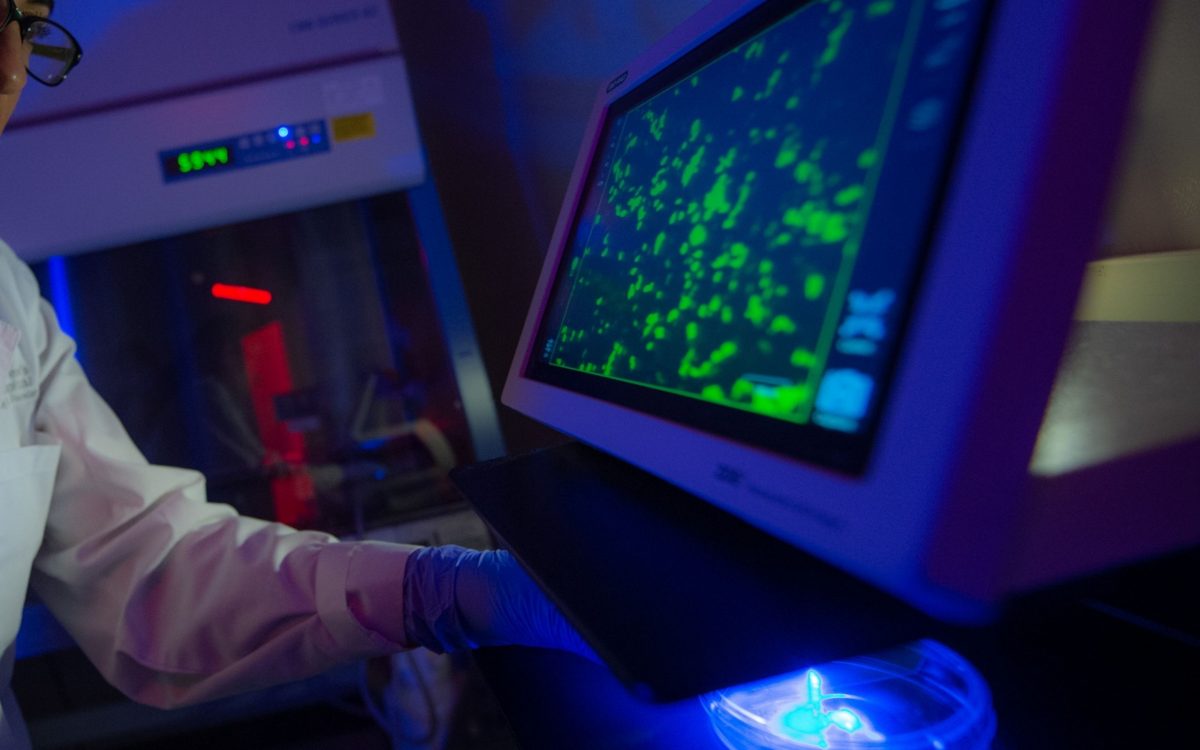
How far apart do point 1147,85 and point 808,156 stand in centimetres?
68

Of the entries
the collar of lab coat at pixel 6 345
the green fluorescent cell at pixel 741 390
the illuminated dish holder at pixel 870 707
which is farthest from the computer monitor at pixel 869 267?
the collar of lab coat at pixel 6 345

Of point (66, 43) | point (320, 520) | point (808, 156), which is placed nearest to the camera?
point (808, 156)

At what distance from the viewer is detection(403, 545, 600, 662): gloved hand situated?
707mm

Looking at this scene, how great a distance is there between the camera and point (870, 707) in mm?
499

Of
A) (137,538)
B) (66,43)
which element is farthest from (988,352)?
(66,43)

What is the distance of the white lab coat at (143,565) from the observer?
0.91 metres

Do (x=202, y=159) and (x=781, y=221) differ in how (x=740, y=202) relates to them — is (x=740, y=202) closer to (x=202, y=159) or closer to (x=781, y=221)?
(x=781, y=221)

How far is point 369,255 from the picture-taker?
1.48 meters

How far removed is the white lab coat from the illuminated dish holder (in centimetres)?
53

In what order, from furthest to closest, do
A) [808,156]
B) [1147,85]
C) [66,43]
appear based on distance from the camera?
[66,43] → [1147,85] → [808,156]

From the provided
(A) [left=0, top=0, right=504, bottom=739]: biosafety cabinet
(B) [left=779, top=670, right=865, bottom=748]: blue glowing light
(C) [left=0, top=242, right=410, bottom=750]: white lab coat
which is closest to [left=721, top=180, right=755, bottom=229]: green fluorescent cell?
(B) [left=779, top=670, right=865, bottom=748]: blue glowing light

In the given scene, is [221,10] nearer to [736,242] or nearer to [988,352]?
[736,242]

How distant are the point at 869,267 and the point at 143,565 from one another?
1.05 m

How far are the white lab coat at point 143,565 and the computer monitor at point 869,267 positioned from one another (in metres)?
0.49
